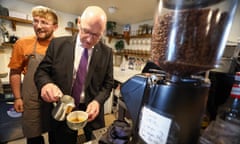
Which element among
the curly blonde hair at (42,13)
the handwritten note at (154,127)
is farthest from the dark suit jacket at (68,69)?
the handwritten note at (154,127)

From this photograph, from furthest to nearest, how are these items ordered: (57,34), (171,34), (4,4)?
(57,34) < (4,4) < (171,34)

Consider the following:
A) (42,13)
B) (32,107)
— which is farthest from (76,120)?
(42,13)

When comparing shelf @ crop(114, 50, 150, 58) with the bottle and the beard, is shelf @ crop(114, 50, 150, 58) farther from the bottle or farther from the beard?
the bottle

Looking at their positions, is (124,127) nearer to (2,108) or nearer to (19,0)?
(2,108)

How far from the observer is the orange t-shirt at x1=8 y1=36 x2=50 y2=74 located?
113 cm

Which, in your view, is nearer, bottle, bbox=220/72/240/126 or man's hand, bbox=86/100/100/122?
bottle, bbox=220/72/240/126

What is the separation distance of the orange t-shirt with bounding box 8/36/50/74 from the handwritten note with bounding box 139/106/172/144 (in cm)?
114

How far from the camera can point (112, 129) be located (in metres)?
0.51

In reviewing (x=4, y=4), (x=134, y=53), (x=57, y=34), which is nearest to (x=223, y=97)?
(x=134, y=53)

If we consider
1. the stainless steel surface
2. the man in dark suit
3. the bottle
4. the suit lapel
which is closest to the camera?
the bottle

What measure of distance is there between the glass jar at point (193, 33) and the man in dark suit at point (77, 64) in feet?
2.01

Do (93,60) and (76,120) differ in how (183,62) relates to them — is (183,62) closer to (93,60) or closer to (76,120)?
(76,120)

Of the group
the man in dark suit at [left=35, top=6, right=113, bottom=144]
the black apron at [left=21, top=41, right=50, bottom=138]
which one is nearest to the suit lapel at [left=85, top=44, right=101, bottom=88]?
the man in dark suit at [left=35, top=6, right=113, bottom=144]

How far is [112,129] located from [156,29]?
15.2 inches
